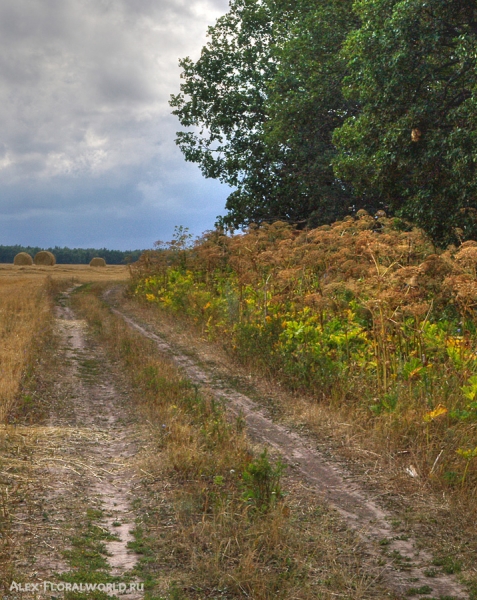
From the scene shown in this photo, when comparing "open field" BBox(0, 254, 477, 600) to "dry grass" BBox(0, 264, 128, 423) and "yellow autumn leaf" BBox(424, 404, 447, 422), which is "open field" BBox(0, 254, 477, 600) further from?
"yellow autumn leaf" BBox(424, 404, 447, 422)

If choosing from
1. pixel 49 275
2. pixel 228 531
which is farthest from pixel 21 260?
pixel 228 531

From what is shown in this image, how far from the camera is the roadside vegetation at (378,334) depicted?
23.2 ft

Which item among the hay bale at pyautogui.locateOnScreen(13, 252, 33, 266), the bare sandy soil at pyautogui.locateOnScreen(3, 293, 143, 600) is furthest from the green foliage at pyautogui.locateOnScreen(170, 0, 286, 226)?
the hay bale at pyautogui.locateOnScreen(13, 252, 33, 266)

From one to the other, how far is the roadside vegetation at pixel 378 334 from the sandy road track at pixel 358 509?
2.47ft

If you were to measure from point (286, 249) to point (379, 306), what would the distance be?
4539 millimetres

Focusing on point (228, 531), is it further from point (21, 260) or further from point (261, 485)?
point (21, 260)

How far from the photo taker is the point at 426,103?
46.9 feet

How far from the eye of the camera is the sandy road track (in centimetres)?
457

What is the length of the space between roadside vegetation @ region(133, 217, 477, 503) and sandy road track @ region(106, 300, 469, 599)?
753mm

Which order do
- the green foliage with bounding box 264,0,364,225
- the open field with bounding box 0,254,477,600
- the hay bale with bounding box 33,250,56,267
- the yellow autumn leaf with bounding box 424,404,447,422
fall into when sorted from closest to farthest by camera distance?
the open field with bounding box 0,254,477,600, the yellow autumn leaf with bounding box 424,404,447,422, the green foliage with bounding box 264,0,364,225, the hay bale with bounding box 33,250,56,267

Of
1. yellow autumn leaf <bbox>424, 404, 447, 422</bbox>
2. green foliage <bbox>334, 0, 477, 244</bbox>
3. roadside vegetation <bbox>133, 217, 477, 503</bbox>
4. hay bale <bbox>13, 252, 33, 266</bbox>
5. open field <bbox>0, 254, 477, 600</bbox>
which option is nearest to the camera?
open field <bbox>0, 254, 477, 600</bbox>

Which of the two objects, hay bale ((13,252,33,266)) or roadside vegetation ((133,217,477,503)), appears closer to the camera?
roadside vegetation ((133,217,477,503))

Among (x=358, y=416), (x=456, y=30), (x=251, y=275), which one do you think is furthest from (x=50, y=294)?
(x=358, y=416)

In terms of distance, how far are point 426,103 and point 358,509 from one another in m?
11.0
